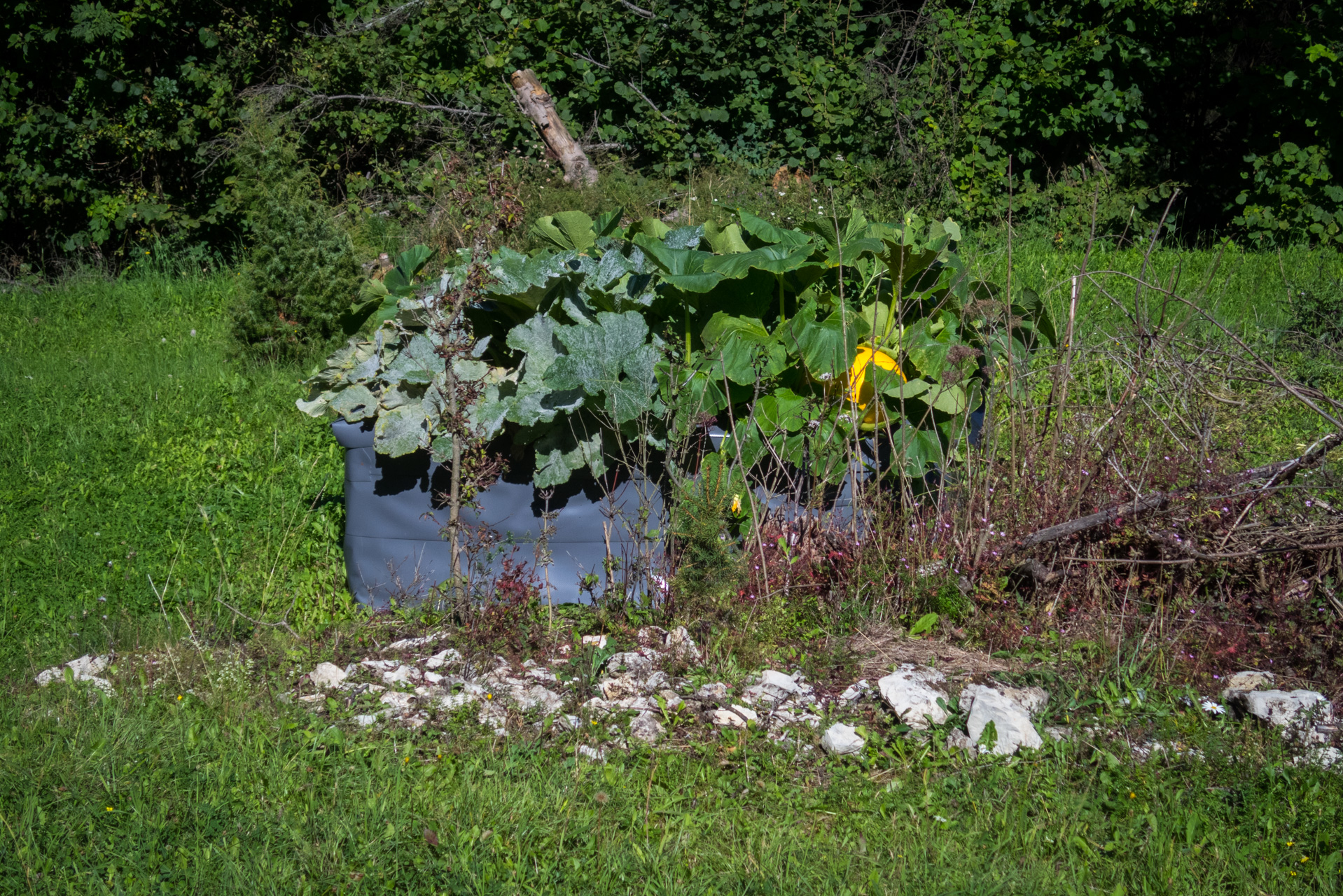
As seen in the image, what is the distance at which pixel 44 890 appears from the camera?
6.62 feet

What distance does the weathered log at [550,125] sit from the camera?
8.28m

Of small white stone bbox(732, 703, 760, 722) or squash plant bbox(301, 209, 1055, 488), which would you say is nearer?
small white stone bbox(732, 703, 760, 722)

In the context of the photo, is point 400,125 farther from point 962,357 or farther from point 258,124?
point 962,357

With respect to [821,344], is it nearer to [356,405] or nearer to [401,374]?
[401,374]

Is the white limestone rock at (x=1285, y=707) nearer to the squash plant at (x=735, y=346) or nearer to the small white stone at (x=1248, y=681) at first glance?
the small white stone at (x=1248, y=681)

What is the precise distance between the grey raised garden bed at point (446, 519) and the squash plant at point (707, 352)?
14 cm

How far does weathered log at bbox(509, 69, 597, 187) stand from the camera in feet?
27.2

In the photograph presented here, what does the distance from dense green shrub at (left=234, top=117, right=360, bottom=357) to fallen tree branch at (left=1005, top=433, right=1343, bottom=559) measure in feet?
13.9

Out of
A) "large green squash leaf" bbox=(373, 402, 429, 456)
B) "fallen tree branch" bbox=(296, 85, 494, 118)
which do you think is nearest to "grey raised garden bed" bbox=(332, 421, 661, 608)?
"large green squash leaf" bbox=(373, 402, 429, 456)

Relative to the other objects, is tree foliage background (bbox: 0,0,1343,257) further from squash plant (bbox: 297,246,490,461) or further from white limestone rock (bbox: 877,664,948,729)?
white limestone rock (bbox: 877,664,948,729)

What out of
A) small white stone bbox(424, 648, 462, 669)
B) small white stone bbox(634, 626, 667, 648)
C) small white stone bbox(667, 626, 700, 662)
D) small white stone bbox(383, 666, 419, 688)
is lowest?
small white stone bbox(383, 666, 419, 688)

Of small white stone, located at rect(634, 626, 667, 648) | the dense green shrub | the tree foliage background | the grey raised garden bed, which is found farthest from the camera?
Result: the tree foliage background

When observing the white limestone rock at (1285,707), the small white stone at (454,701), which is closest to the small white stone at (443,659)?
the small white stone at (454,701)


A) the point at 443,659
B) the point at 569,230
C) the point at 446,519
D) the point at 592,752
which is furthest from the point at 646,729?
the point at 569,230
